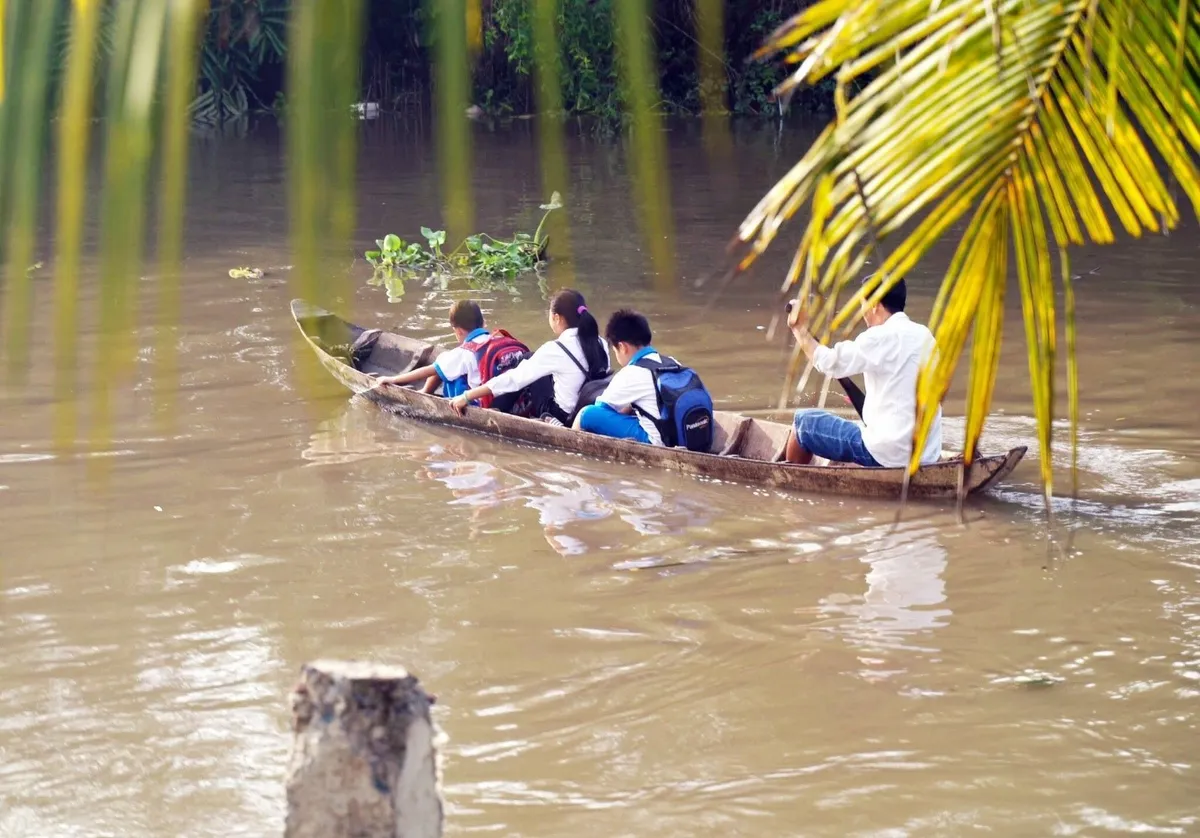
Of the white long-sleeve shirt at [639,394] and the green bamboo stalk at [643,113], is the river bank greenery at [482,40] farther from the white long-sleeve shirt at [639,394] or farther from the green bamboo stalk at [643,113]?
the white long-sleeve shirt at [639,394]

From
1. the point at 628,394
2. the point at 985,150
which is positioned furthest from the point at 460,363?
the point at 985,150

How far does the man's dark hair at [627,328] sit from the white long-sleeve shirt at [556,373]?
0.71m

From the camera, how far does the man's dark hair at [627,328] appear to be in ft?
24.7

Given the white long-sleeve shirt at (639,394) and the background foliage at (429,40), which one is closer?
the background foliage at (429,40)

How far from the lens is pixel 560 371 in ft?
27.3

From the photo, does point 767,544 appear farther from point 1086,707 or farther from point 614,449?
point 1086,707

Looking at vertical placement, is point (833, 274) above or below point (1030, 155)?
below

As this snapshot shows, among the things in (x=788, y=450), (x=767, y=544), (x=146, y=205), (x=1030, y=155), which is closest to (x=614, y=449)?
(x=788, y=450)

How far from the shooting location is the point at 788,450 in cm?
743

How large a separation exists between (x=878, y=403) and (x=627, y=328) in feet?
5.09

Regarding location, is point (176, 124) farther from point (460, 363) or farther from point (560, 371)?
point (460, 363)

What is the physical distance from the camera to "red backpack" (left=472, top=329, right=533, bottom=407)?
868 centimetres

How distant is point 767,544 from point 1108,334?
5110mm

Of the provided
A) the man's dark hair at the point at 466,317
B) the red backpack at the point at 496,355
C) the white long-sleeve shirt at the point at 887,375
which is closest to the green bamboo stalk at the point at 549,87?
the white long-sleeve shirt at the point at 887,375
